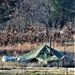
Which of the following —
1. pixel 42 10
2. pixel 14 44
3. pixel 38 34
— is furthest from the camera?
pixel 42 10

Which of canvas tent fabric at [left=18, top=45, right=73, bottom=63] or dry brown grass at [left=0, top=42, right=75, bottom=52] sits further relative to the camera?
dry brown grass at [left=0, top=42, right=75, bottom=52]

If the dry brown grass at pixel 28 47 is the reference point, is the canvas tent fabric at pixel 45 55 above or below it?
below

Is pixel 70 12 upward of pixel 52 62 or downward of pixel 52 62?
upward

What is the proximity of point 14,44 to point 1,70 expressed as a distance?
9311 millimetres

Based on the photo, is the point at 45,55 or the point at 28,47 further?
the point at 28,47

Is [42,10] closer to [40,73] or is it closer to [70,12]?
[70,12]

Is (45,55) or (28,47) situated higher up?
(28,47)

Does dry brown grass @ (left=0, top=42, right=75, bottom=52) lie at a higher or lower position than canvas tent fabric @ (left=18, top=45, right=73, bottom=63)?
higher

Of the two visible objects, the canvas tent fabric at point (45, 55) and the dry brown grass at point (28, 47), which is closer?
the canvas tent fabric at point (45, 55)

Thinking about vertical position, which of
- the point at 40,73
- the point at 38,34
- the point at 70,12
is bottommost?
the point at 40,73

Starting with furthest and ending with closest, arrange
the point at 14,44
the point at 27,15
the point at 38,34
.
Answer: the point at 27,15, the point at 38,34, the point at 14,44

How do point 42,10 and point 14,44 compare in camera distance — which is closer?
point 14,44

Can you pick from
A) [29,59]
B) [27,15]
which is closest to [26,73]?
[29,59]

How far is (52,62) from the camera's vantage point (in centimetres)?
1772
